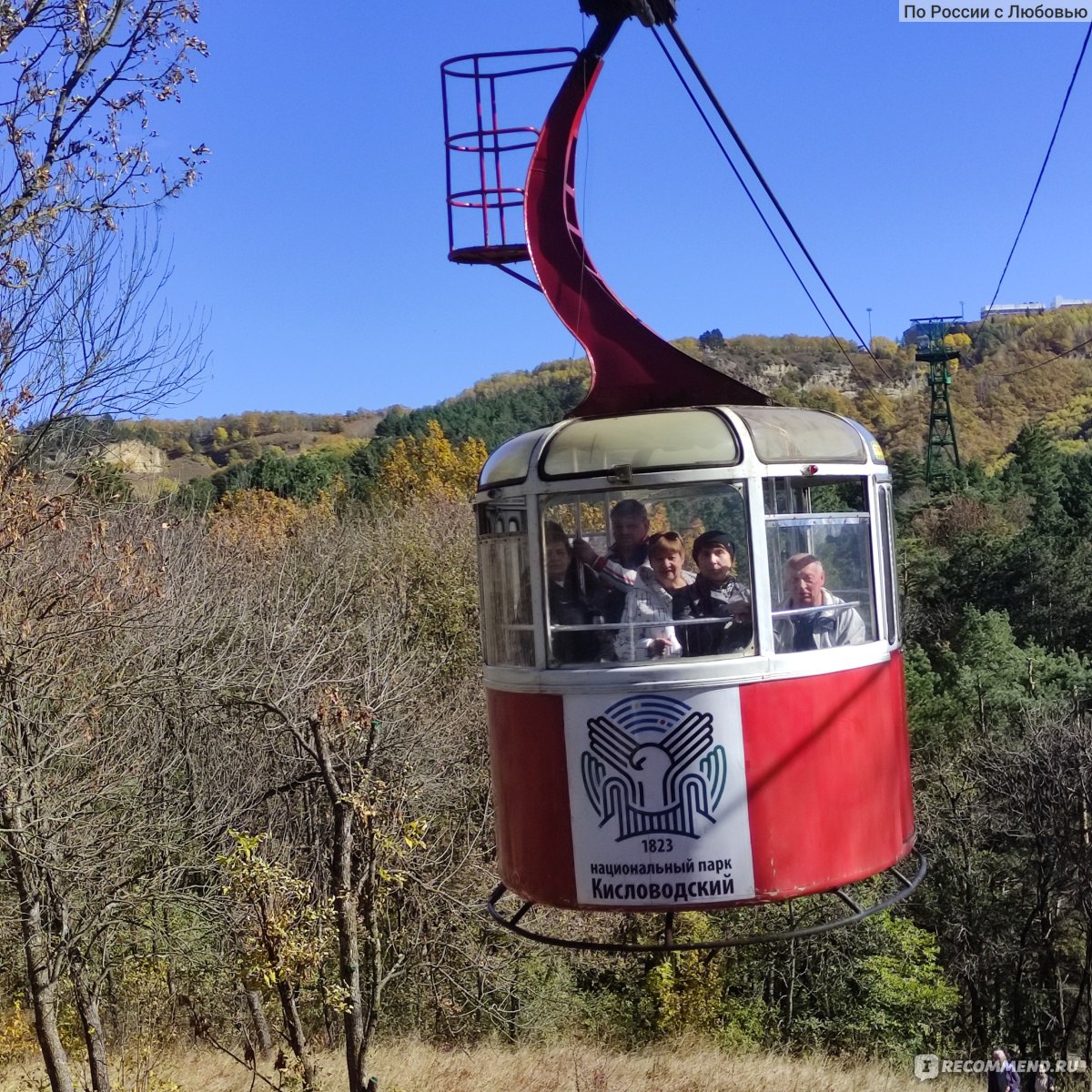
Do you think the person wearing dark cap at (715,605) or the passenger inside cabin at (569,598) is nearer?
the person wearing dark cap at (715,605)

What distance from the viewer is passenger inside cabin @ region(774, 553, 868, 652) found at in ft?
19.3

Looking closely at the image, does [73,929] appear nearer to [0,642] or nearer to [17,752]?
[17,752]

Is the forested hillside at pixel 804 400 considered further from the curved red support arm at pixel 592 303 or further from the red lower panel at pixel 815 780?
the red lower panel at pixel 815 780

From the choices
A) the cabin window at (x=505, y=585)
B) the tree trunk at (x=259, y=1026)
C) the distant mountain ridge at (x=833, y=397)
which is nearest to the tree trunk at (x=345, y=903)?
the cabin window at (x=505, y=585)

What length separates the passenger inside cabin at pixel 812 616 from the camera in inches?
231

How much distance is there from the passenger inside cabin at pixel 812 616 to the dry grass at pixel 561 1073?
13.7m

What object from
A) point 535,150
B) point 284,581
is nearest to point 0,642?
point 535,150

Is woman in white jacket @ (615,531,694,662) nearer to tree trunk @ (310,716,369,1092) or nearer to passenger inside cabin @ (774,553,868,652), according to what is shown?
passenger inside cabin @ (774,553,868,652)

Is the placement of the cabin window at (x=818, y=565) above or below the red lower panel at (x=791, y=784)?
above

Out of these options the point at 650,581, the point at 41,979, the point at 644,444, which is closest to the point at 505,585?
the point at 650,581

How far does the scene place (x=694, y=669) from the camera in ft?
18.7

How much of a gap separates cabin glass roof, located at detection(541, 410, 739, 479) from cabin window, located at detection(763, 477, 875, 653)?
342mm

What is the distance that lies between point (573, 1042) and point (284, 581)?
1242cm

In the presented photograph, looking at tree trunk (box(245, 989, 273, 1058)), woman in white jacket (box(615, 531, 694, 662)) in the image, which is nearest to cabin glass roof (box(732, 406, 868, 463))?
woman in white jacket (box(615, 531, 694, 662))
